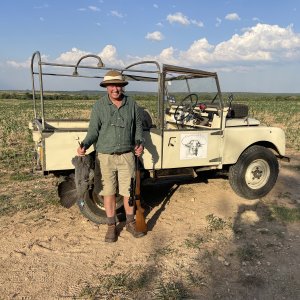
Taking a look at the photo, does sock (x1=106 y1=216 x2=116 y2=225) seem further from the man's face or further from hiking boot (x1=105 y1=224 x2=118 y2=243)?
the man's face

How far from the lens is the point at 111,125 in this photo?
13.7 ft

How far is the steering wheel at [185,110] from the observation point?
6141 millimetres

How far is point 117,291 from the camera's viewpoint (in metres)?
3.41

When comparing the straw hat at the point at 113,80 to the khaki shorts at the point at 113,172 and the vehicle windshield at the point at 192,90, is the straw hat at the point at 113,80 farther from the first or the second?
the vehicle windshield at the point at 192,90

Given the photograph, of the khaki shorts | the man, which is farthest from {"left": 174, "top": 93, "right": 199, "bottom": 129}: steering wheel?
the khaki shorts

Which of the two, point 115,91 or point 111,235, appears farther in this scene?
point 111,235


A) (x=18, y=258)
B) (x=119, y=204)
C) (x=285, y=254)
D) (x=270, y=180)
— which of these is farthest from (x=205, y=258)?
(x=270, y=180)

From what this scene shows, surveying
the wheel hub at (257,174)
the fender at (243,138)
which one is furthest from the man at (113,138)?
the wheel hub at (257,174)

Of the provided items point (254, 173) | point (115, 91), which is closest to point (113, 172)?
point (115, 91)

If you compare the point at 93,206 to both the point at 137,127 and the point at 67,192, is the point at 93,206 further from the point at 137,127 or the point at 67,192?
the point at 137,127

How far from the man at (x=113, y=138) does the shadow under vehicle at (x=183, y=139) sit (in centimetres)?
33

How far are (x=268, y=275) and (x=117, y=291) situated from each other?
64.6 inches

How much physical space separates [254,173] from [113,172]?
111 inches

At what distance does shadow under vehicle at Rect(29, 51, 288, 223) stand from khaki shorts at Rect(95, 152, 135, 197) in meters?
0.19
